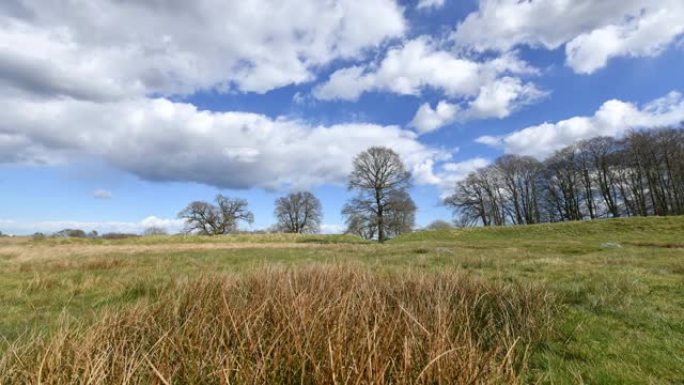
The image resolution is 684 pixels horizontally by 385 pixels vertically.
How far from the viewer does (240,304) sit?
5348 millimetres

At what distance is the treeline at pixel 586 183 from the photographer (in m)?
58.4

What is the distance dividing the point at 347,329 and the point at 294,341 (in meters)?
0.64

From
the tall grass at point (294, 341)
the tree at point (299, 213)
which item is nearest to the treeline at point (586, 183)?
the tree at point (299, 213)

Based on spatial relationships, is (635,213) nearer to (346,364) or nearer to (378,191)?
(378,191)

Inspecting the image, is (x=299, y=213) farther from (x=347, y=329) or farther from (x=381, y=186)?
(x=347, y=329)

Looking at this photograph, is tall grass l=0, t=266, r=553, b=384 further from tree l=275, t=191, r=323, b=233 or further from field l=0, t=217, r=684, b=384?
tree l=275, t=191, r=323, b=233

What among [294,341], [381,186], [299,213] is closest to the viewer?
[294,341]

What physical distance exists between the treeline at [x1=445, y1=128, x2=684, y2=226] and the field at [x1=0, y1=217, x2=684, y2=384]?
195ft

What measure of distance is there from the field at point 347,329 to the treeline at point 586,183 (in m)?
59.3

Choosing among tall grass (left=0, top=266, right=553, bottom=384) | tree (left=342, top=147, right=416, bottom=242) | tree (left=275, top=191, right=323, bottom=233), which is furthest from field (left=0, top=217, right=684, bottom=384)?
tree (left=275, top=191, right=323, bottom=233)

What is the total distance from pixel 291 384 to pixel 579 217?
77707mm

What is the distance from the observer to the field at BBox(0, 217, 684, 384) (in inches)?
120

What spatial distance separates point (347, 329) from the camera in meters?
3.85

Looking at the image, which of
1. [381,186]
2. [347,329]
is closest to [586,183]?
[381,186]
